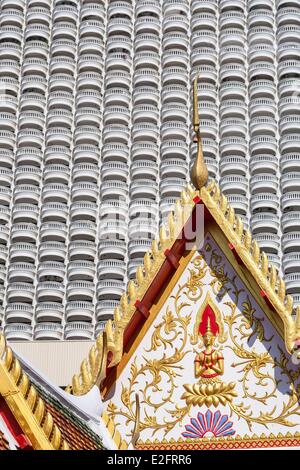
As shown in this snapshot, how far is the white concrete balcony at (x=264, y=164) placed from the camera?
65938 mm

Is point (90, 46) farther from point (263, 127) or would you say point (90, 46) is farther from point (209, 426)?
point (209, 426)

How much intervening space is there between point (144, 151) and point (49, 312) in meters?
11.7

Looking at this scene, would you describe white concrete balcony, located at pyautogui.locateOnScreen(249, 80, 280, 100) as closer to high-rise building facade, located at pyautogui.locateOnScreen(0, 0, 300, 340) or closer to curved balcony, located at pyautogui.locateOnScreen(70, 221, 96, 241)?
high-rise building facade, located at pyautogui.locateOnScreen(0, 0, 300, 340)

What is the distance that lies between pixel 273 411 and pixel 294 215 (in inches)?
2014

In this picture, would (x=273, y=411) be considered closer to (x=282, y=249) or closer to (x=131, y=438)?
(x=131, y=438)

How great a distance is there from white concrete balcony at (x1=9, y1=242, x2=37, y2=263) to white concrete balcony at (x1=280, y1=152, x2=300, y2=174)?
14.7m

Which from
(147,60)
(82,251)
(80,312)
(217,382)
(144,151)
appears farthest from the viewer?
(147,60)

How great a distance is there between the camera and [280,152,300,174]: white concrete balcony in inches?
2589

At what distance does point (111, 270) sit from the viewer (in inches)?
2489

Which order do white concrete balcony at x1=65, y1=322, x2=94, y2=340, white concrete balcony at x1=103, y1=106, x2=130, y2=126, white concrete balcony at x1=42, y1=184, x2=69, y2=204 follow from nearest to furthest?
white concrete balcony at x1=65, y1=322, x2=94, y2=340
white concrete balcony at x1=42, y1=184, x2=69, y2=204
white concrete balcony at x1=103, y1=106, x2=130, y2=126

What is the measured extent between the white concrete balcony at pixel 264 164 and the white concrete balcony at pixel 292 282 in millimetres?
7223

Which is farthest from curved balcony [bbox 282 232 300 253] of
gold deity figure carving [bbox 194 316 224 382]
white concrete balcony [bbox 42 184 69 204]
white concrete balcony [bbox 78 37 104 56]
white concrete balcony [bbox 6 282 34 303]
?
gold deity figure carving [bbox 194 316 224 382]

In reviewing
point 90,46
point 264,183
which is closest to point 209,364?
point 264,183

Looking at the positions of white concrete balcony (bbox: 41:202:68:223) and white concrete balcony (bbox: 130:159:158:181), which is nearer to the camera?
white concrete balcony (bbox: 41:202:68:223)
